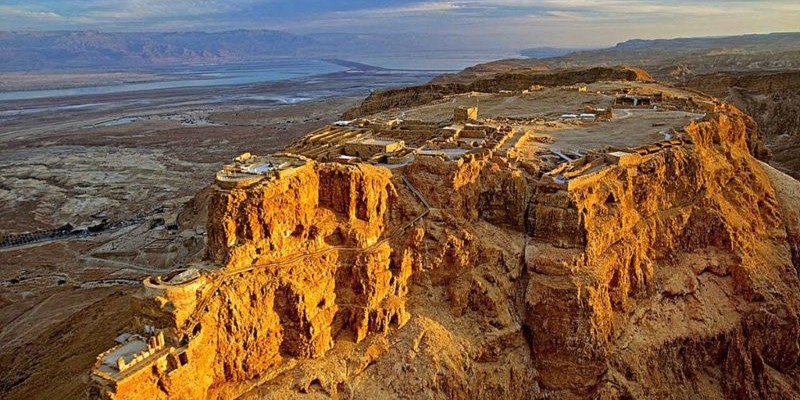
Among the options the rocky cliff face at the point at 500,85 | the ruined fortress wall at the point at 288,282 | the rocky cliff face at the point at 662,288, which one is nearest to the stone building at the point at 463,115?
Answer: the rocky cliff face at the point at 662,288

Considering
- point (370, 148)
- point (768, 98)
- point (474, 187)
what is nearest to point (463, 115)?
point (370, 148)

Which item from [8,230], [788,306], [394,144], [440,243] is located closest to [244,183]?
[440,243]

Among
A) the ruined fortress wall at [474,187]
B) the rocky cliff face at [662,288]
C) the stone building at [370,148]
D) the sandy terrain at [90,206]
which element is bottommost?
the sandy terrain at [90,206]

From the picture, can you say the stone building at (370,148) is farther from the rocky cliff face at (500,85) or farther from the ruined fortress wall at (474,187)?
the rocky cliff face at (500,85)

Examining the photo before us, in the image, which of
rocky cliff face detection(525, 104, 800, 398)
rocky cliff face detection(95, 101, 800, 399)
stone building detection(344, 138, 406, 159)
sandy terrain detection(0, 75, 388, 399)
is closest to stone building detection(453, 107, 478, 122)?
stone building detection(344, 138, 406, 159)

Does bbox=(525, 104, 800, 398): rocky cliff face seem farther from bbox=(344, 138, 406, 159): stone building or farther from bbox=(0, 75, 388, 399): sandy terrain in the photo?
bbox=(0, 75, 388, 399): sandy terrain

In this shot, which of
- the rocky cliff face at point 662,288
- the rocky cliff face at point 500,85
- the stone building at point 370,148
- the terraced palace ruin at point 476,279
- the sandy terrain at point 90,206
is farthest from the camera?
the rocky cliff face at point 500,85

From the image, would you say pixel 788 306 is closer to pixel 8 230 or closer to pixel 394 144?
pixel 394 144
